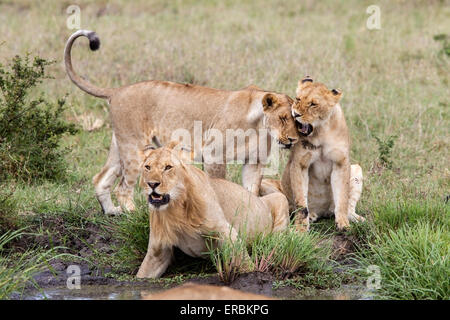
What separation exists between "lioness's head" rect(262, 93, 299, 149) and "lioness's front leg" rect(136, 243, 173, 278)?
1672 mm

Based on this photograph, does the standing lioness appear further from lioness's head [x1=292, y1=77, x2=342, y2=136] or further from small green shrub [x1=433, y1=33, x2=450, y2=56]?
small green shrub [x1=433, y1=33, x2=450, y2=56]

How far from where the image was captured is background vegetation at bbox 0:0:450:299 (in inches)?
259

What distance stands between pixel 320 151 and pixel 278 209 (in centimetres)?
64

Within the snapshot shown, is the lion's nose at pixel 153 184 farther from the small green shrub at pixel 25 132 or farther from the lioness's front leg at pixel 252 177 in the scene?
the small green shrub at pixel 25 132

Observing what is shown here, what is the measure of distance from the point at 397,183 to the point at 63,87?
5.32 metres

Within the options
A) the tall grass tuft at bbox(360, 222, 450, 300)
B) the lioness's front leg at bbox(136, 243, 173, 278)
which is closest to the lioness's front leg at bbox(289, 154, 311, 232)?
the tall grass tuft at bbox(360, 222, 450, 300)

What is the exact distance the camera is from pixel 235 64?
12227 mm

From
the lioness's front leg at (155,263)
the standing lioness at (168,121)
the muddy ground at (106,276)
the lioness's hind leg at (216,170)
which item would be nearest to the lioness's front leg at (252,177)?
the standing lioness at (168,121)

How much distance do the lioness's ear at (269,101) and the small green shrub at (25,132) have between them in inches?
85.1

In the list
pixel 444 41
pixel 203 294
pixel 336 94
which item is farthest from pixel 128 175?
pixel 444 41

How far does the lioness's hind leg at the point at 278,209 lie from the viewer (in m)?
6.90

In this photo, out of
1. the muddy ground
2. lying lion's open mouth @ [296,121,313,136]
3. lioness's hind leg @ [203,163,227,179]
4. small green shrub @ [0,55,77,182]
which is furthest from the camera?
small green shrub @ [0,55,77,182]

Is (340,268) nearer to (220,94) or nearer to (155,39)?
(220,94)

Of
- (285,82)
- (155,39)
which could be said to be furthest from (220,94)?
(155,39)
